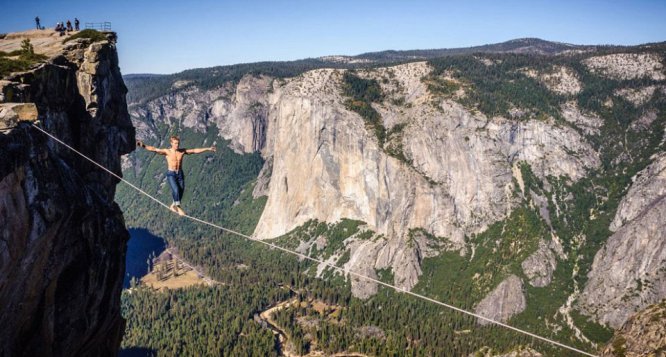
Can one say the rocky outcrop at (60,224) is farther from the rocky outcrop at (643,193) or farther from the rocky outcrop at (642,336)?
the rocky outcrop at (643,193)

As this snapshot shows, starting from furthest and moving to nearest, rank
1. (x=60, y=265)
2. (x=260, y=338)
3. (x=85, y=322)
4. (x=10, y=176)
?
(x=260, y=338), (x=85, y=322), (x=60, y=265), (x=10, y=176)

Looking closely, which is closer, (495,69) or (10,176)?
(10,176)

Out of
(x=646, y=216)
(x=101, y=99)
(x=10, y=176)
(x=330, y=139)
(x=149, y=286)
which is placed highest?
(x=101, y=99)

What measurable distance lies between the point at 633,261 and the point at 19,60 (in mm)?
130249

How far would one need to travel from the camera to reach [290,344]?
359 ft

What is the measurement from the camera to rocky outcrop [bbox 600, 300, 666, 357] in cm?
4862

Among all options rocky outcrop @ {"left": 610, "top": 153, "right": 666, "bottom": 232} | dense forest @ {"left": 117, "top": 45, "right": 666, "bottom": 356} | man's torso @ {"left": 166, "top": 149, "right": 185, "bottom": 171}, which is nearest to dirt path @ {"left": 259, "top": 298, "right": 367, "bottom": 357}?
dense forest @ {"left": 117, "top": 45, "right": 666, "bottom": 356}

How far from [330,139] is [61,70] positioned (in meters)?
130

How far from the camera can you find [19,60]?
123 feet

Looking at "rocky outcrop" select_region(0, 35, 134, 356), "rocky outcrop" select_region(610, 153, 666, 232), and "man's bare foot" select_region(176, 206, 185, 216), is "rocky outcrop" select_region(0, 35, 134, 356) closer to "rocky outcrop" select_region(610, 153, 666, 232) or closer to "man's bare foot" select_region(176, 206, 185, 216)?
"man's bare foot" select_region(176, 206, 185, 216)

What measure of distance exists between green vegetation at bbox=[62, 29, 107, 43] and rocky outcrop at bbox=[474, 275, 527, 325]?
107m

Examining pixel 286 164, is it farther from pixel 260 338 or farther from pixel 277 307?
pixel 260 338

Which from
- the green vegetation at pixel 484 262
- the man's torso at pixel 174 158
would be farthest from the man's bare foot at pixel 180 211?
the green vegetation at pixel 484 262

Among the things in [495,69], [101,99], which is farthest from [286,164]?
[101,99]
